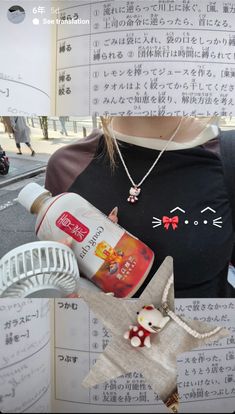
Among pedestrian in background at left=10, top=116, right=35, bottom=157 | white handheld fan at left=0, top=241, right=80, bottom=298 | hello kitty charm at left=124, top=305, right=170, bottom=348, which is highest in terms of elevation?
pedestrian in background at left=10, top=116, right=35, bottom=157

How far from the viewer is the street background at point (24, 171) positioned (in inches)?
20.7

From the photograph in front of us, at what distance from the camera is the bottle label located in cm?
52

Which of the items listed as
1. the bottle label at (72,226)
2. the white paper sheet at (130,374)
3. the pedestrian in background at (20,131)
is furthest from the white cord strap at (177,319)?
the pedestrian in background at (20,131)

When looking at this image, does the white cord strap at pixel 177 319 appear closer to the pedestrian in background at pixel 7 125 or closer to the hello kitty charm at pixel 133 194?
the hello kitty charm at pixel 133 194

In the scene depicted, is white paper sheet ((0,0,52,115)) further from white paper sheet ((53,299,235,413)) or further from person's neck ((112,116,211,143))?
white paper sheet ((53,299,235,413))

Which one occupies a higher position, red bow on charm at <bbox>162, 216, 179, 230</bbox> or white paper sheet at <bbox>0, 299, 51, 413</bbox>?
red bow on charm at <bbox>162, 216, 179, 230</bbox>

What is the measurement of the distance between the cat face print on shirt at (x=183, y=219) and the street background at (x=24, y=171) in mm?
101

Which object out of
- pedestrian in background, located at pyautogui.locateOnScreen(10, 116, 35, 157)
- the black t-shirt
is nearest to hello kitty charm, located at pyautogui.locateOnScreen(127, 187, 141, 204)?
the black t-shirt

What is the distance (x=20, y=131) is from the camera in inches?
21.0

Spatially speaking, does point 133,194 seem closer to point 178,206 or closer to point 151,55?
point 178,206

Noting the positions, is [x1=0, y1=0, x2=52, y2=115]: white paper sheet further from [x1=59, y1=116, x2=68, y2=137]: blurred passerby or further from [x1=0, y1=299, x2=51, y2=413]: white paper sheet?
[x1=0, y1=299, x2=51, y2=413]: white paper sheet

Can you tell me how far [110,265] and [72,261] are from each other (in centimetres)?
4

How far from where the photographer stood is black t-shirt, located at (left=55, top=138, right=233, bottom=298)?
531 mm

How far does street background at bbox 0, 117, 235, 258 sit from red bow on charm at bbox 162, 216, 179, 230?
4.7 inches
